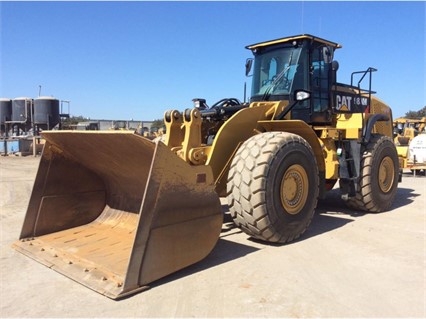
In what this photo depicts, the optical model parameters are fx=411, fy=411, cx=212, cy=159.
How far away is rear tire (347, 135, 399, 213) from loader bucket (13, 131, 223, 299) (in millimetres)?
3482

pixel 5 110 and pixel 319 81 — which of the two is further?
pixel 5 110

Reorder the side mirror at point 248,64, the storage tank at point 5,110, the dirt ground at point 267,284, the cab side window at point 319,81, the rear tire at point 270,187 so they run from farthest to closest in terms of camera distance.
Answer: the storage tank at point 5,110 → the side mirror at point 248,64 → the cab side window at point 319,81 → the rear tire at point 270,187 → the dirt ground at point 267,284

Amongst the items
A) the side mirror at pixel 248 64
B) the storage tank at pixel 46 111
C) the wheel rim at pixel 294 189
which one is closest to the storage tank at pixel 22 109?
the storage tank at pixel 46 111

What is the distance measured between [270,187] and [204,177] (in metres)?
0.86

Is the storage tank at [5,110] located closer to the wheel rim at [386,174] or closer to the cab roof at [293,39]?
the cab roof at [293,39]

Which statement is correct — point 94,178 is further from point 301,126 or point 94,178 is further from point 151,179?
point 301,126

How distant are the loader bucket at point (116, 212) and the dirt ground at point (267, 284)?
0.17m

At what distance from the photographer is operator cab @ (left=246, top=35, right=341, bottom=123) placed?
6207mm

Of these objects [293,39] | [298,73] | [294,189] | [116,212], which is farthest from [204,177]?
[293,39]

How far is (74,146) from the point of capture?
500 centimetres

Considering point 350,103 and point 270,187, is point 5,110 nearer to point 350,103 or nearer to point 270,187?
point 350,103

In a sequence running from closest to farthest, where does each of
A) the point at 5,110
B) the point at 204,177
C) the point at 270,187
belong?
the point at 204,177
the point at 270,187
the point at 5,110

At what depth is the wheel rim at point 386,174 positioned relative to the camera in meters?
7.17

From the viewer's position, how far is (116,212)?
18.0 ft
